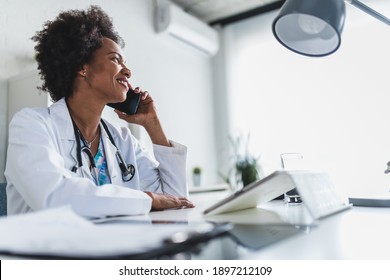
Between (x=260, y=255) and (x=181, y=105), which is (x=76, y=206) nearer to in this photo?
(x=260, y=255)

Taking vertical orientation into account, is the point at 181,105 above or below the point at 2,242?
above

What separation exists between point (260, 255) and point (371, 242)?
203 mm

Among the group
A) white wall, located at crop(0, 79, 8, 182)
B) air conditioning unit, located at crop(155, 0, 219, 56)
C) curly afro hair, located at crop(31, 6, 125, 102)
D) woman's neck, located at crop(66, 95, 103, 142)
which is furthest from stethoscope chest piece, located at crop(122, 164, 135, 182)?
air conditioning unit, located at crop(155, 0, 219, 56)

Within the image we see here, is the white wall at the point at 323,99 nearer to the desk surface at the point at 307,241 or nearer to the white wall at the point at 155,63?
the white wall at the point at 155,63

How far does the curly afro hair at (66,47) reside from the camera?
1427mm

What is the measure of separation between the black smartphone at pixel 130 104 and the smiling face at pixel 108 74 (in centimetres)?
6

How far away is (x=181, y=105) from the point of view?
350 cm

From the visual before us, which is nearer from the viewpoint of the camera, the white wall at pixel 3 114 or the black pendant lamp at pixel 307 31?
the black pendant lamp at pixel 307 31

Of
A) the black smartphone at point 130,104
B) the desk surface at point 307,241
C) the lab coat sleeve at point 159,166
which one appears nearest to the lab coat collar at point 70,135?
the lab coat sleeve at point 159,166

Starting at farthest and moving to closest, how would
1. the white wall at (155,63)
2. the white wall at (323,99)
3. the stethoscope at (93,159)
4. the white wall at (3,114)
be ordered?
1. the white wall at (323,99)
2. the white wall at (155,63)
3. the white wall at (3,114)
4. the stethoscope at (93,159)
